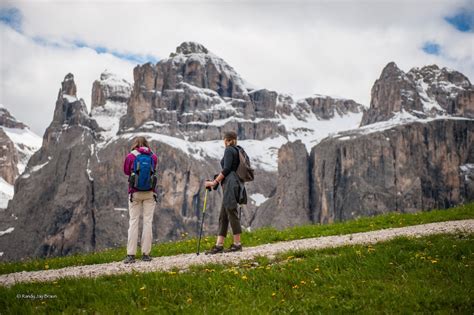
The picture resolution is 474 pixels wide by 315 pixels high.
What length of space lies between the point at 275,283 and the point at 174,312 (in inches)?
93.5

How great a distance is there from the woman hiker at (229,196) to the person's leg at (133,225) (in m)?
2.34

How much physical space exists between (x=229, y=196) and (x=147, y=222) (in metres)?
2.84

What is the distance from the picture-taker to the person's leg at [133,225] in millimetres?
15070

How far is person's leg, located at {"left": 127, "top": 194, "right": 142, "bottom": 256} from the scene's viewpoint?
15.1 meters

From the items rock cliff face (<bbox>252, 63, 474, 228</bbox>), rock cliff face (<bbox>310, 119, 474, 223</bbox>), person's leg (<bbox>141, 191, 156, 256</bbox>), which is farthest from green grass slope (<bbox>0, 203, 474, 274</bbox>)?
rock cliff face (<bbox>310, 119, 474, 223</bbox>)

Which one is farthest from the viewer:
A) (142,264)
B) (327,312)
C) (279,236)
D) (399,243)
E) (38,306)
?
(279,236)

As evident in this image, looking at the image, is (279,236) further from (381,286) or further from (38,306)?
(38,306)

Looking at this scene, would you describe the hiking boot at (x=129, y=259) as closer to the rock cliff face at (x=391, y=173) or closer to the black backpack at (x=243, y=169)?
→ the black backpack at (x=243, y=169)

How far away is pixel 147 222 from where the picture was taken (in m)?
15.6

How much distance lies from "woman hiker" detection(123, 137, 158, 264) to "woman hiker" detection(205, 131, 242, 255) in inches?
74.7

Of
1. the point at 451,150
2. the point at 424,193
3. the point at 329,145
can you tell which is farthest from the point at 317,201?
the point at 451,150

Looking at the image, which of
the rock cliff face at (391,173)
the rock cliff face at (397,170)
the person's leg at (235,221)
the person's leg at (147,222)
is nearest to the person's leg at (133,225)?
the person's leg at (147,222)

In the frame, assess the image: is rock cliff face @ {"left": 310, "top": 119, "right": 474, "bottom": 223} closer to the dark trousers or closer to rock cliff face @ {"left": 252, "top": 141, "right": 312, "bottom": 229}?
rock cliff face @ {"left": 252, "top": 141, "right": 312, "bottom": 229}

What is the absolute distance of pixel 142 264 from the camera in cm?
1425
